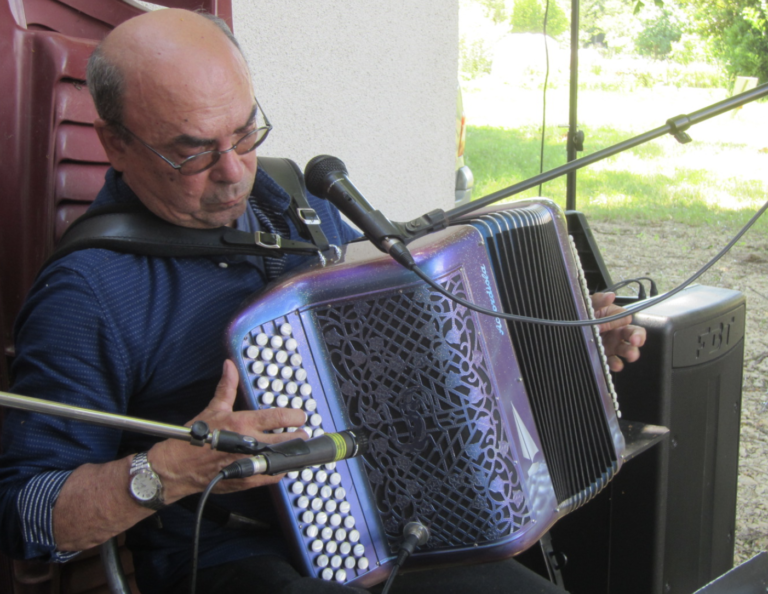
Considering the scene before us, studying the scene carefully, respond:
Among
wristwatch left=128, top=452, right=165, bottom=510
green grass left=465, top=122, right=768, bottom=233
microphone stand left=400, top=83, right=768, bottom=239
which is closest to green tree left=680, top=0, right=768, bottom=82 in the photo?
green grass left=465, top=122, right=768, bottom=233

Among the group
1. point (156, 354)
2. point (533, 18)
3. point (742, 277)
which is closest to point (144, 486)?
point (156, 354)

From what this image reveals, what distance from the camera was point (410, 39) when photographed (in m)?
2.84

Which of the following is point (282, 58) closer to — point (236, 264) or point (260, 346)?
point (236, 264)

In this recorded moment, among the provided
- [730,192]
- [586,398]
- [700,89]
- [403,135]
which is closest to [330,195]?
[586,398]

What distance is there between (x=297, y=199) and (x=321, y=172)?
47 centimetres

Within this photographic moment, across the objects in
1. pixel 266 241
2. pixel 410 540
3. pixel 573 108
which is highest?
pixel 573 108

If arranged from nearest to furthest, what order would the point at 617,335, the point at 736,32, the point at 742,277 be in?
the point at 617,335 → the point at 742,277 → the point at 736,32

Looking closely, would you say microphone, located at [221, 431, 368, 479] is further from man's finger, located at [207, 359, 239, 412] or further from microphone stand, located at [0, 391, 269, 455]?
man's finger, located at [207, 359, 239, 412]

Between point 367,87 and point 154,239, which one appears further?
point 367,87

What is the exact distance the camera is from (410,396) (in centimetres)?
116

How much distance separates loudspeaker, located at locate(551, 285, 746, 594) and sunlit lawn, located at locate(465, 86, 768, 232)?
146 inches

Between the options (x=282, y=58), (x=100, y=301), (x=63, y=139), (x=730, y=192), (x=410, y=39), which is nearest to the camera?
(x=100, y=301)

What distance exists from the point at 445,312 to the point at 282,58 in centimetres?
170

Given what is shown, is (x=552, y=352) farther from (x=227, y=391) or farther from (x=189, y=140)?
(x=189, y=140)
